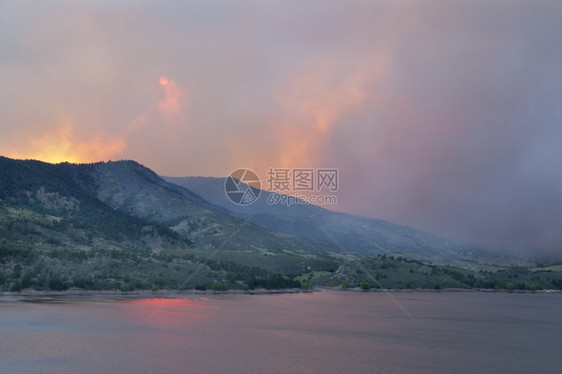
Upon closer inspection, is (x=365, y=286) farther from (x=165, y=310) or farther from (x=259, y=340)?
(x=259, y=340)

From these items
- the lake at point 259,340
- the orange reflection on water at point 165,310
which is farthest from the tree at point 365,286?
the orange reflection on water at point 165,310

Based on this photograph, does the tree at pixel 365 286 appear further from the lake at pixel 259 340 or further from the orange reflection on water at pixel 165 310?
the orange reflection on water at pixel 165 310

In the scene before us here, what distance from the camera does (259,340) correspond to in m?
68.9

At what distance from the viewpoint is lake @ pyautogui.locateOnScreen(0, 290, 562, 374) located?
53.8m

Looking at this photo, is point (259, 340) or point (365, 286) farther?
point (365, 286)

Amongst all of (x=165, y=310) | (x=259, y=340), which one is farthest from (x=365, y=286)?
(x=259, y=340)

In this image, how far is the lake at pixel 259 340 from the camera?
176ft

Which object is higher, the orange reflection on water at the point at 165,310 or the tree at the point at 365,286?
the tree at the point at 365,286

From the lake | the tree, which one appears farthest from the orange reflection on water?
the tree

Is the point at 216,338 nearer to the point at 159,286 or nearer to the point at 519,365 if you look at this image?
the point at 519,365

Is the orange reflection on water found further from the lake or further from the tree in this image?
the tree

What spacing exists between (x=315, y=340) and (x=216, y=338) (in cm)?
1348

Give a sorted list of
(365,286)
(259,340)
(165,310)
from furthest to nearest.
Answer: (365,286) → (165,310) → (259,340)

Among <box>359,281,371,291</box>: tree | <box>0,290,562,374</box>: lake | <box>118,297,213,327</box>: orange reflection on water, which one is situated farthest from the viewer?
<box>359,281,371,291</box>: tree
